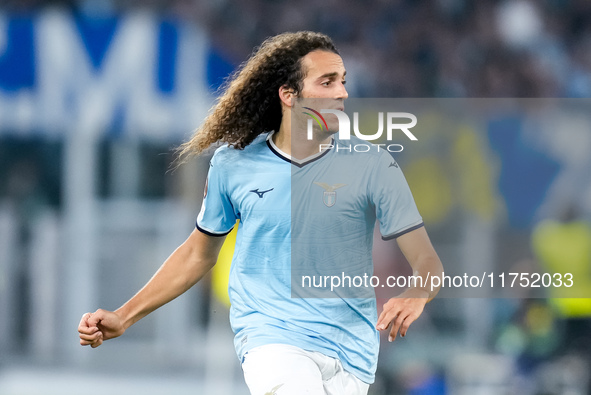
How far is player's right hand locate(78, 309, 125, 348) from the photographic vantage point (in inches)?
126

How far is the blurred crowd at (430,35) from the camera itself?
9570mm

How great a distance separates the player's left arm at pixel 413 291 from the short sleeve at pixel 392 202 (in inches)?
1.4

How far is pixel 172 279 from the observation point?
347 cm

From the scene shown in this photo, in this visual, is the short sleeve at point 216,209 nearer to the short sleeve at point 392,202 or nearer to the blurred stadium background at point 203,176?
the short sleeve at point 392,202

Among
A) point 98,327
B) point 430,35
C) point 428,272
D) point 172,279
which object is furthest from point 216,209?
point 430,35

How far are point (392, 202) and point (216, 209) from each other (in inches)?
28.0

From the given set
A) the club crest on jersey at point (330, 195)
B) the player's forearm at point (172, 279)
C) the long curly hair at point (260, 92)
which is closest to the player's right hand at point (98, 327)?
the player's forearm at point (172, 279)

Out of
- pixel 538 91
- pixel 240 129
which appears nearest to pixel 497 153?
pixel 538 91

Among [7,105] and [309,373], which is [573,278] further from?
[7,105]

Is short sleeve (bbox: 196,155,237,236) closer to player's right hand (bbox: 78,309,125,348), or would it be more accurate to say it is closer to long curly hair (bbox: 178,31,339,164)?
long curly hair (bbox: 178,31,339,164)

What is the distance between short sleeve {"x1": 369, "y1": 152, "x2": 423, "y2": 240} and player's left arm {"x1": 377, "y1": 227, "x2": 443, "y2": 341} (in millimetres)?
36

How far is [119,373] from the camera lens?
328 inches

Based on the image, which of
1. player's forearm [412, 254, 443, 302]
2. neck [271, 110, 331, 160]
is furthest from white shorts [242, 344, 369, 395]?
neck [271, 110, 331, 160]

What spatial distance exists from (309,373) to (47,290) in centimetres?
634
